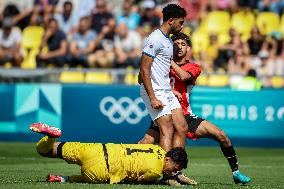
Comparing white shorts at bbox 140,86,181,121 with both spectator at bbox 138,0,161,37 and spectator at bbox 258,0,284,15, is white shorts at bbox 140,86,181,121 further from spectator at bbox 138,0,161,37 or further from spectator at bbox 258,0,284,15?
spectator at bbox 258,0,284,15

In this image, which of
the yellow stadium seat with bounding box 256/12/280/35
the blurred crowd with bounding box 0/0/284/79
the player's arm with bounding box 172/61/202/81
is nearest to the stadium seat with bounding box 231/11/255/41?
the blurred crowd with bounding box 0/0/284/79

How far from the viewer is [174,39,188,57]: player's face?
1317cm

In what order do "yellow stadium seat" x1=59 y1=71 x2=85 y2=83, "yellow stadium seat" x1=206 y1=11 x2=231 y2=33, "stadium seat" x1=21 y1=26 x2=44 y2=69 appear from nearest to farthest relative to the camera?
"yellow stadium seat" x1=59 y1=71 x2=85 y2=83 < "stadium seat" x1=21 y1=26 x2=44 y2=69 < "yellow stadium seat" x1=206 y1=11 x2=231 y2=33

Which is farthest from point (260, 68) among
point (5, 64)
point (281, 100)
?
point (5, 64)

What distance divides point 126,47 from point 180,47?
36.3 ft

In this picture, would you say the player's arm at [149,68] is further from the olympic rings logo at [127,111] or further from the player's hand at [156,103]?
the olympic rings logo at [127,111]

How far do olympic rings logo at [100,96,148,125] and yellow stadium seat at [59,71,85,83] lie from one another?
3.46ft

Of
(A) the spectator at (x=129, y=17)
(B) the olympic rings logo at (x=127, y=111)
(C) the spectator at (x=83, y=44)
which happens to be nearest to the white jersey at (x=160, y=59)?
(B) the olympic rings logo at (x=127, y=111)

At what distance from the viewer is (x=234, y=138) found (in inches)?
862

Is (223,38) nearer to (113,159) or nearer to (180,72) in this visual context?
(180,72)

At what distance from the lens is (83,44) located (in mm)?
24359

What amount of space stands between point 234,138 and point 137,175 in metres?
10.1

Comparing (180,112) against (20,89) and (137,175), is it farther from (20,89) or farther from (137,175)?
(20,89)

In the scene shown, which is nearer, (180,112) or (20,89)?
(180,112)
